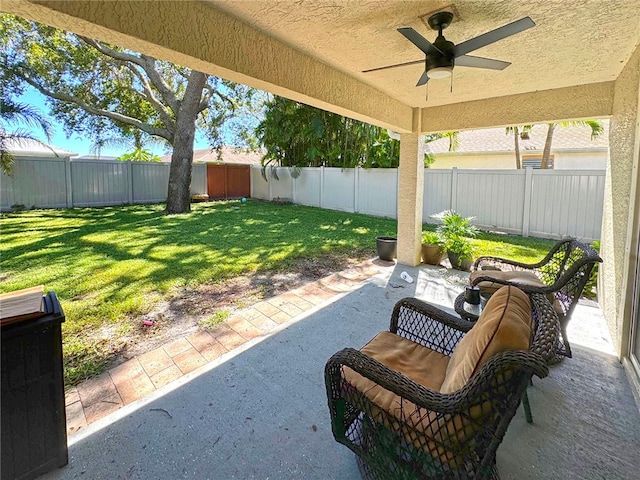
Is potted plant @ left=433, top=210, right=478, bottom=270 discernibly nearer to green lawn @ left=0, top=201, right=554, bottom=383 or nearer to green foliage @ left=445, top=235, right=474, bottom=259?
green foliage @ left=445, top=235, right=474, bottom=259

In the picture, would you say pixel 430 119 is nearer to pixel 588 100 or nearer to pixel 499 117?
pixel 499 117

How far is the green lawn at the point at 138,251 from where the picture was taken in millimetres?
3863

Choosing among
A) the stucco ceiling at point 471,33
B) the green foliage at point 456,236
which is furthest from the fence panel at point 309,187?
the stucco ceiling at point 471,33

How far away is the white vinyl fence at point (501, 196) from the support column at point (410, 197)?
3986mm

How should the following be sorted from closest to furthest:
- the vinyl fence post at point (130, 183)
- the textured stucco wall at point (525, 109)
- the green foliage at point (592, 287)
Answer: the textured stucco wall at point (525, 109) → the green foliage at point (592, 287) → the vinyl fence post at point (130, 183)

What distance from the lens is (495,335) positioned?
55.6 inches

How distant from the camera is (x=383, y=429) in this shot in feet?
5.46

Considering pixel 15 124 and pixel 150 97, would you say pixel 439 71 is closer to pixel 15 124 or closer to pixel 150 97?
pixel 15 124

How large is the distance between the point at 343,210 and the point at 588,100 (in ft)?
29.9

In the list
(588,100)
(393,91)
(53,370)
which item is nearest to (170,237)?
(393,91)

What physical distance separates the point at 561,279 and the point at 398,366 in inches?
72.2

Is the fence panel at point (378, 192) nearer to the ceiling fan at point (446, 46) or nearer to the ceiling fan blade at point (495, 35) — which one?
the ceiling fan at point (446, 46)

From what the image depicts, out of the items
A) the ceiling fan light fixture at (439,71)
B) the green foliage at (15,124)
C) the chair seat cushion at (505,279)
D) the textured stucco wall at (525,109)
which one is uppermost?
the green foliage at (15,124)

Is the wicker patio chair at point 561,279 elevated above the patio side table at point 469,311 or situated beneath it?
elevated above
